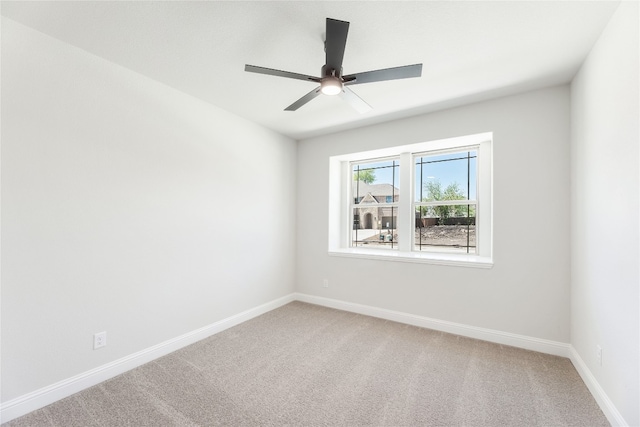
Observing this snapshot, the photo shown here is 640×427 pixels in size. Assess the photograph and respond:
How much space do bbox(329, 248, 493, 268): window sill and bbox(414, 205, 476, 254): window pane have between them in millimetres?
135

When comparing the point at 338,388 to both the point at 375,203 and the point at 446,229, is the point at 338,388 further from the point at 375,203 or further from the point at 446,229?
the point at 375,203

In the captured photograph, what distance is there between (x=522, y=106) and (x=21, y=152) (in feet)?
13.6

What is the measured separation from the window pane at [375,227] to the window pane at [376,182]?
0.47 ft

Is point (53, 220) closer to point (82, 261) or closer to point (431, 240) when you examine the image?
point (82, 261)

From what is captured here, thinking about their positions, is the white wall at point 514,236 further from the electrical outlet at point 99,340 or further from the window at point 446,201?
the electrical outlet at point 99,340

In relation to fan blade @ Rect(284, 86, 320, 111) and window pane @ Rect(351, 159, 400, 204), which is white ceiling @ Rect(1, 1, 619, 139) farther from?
window pane @ Rect(351, 159, 400, 204)

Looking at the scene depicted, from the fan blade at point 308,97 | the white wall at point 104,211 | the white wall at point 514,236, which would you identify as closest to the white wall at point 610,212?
the white wall at point 514,236

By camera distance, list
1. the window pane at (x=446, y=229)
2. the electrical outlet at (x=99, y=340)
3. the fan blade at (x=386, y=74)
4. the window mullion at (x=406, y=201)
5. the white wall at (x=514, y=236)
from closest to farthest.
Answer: the fan blade at (x=386, y=74) → the electrical outlet at (x=99, y=340) → the white wall at (x=514, y=236) → the window pane at (x=446, y=229) → the window mullion at (x=406, y=201)

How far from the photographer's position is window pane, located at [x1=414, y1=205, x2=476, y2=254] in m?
3.42

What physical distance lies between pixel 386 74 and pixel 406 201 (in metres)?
2.22

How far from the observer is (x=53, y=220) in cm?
191

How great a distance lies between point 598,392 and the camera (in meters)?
1.85

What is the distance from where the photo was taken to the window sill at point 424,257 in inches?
115

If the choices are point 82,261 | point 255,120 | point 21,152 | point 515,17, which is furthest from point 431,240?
point 21,152
